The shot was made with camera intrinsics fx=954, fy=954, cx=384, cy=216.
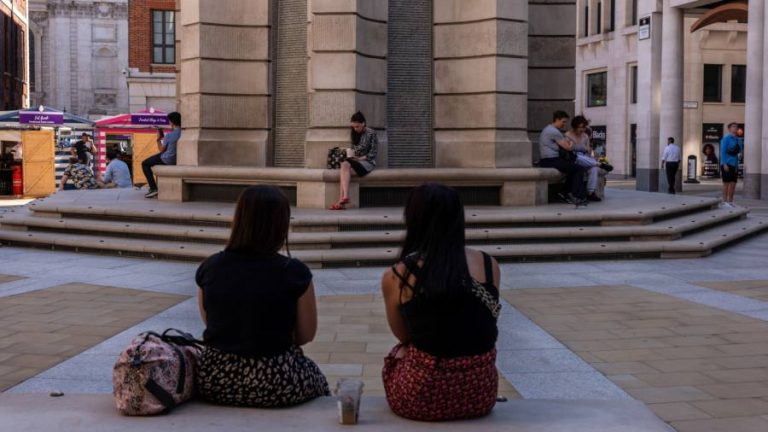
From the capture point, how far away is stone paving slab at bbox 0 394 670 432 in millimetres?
Answer: 4531

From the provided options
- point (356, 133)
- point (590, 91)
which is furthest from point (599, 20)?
point (356, 133)

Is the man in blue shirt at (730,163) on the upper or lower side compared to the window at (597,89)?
lower

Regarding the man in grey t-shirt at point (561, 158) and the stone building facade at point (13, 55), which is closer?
the man in grey t-shirt at point (561, 158)

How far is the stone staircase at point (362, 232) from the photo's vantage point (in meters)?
12.9

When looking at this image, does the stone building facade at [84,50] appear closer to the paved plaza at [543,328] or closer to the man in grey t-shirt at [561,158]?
the man in grey t-shirt at [561,158]

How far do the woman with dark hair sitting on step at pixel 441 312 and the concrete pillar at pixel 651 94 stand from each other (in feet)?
97.8

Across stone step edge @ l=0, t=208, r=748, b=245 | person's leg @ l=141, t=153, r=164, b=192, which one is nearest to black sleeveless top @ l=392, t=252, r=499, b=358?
stone step edge @ l=0, t=208, r=748, b=245

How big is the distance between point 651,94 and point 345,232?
23161 millimetres

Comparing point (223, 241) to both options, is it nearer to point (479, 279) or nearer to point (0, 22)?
point (479, 279)

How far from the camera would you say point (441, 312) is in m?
4.41

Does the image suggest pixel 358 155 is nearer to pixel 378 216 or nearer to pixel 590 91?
pixel 378 216

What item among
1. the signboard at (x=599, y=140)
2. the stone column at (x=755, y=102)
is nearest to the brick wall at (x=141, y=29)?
the signboard at (x=599, y=140)

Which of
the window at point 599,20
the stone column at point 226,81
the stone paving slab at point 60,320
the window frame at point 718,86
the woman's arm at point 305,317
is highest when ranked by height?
the window at point 599,20

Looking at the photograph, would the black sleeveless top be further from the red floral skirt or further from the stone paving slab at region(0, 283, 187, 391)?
the stone paving slab at region(0, 283, 187, 391)
